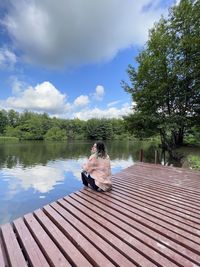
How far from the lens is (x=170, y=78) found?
461 inches

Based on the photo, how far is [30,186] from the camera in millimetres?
7707

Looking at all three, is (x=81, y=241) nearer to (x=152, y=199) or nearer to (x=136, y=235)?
(x=136, y=235)

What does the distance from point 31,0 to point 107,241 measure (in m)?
9.43

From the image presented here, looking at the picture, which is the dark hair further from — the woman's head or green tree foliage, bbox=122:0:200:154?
green tree foliage, bbox=122:0:200:154

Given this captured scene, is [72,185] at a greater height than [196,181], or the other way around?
[196,181]

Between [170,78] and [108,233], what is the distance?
37.8 feet

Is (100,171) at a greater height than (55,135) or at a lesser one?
lesser

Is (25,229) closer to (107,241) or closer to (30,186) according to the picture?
(107,241)

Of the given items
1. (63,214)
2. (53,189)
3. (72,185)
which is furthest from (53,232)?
(72,185)

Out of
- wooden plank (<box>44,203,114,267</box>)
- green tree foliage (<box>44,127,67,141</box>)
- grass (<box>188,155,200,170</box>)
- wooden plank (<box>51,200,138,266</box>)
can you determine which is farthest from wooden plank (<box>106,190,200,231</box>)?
green tree foliage (<box>44,127,67,141</box>)

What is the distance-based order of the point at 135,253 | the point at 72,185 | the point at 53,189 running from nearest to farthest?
the point at 135,253 < the point at 53,189 < the point at 72,185

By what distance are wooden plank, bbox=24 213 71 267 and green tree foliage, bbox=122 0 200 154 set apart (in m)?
10.1

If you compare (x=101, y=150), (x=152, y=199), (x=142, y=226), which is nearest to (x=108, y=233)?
(x=142, y=226)

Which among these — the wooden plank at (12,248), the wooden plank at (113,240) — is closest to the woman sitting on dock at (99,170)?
the wooden plank at (113,240)
